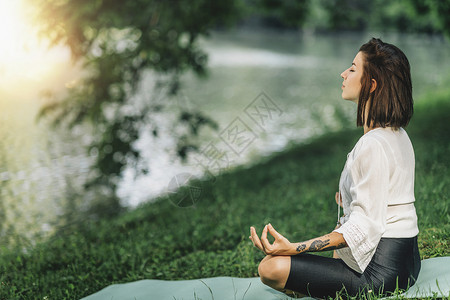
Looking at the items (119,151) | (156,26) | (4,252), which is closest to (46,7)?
(156,26)

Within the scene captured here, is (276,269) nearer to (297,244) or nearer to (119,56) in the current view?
(297,244)

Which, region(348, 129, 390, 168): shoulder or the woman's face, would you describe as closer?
region(348, 129, 390, 168): shoulder

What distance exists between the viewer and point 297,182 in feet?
26.3

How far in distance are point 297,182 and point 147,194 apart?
2.82m

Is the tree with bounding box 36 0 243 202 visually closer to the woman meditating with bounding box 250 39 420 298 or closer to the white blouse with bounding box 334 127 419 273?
the woman meditating with bounding box 250 39 420 298

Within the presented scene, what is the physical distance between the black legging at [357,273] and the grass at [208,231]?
0.95 meters

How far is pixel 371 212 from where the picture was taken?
2303mm

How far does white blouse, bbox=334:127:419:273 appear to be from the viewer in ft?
7.54

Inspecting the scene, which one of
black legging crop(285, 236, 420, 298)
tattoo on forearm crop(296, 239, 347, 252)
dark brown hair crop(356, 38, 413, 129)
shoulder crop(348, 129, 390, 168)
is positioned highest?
dark brown hair crop(356, 38, 413, 129)

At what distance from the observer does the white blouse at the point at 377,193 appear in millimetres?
2297

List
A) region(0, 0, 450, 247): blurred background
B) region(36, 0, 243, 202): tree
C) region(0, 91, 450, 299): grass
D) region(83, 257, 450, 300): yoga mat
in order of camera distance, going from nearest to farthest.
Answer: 1. region(83, 257, 450, 300): yoga mat
2. region(0, 91, 450, 299): grass
3. region(0, 0, 450, 247): blurred background
4. region(36, 0, 243, 202): tree

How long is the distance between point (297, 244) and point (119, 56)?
20.1 feet

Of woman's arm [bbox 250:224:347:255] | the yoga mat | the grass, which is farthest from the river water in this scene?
woman's arm [bbox 250:224:347:255]

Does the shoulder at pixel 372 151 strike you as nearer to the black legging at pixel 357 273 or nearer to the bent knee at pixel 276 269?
the black legging at pixel 357 273
